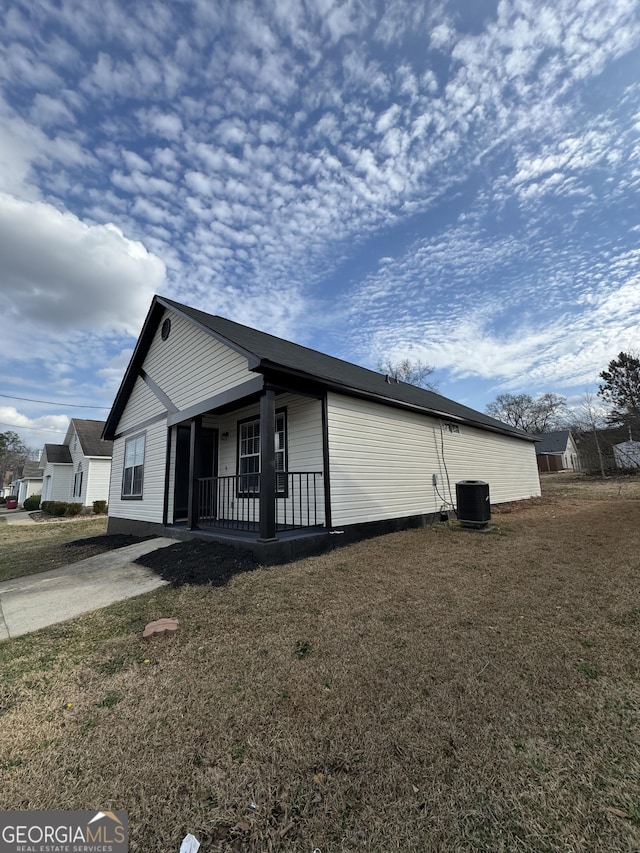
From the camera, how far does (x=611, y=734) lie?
194 centimetres

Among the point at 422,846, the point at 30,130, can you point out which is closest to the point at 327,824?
the point at 422,846

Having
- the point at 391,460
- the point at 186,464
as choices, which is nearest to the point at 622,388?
the point at 391,460

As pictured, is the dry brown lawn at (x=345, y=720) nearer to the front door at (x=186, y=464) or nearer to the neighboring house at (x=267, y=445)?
the neighboring house at (x=267, y=445)

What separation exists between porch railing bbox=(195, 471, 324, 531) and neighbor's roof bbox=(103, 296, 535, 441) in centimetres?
177

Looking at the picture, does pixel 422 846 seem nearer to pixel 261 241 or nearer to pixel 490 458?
pixel 261 241

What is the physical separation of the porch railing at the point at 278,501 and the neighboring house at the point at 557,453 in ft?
127

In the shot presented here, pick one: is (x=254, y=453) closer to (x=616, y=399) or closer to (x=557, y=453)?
(x=616, y=399)

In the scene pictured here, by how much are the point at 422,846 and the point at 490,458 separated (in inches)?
487

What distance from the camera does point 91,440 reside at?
2169 centimetres

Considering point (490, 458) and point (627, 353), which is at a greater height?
point (627, 353)

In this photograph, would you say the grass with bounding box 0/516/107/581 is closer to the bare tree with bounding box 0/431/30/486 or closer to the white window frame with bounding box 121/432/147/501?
the white window frame with bounding box 121/432/147/501

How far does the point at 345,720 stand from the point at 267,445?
4.08 metres

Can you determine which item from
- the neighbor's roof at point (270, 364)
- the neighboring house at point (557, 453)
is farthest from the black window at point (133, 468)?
the neighboring house at point (557, 453)

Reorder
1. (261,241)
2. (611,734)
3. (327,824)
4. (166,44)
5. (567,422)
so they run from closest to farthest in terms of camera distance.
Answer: (327,824) → (611,734) → (166,44) → (261,241) → (567,422)
